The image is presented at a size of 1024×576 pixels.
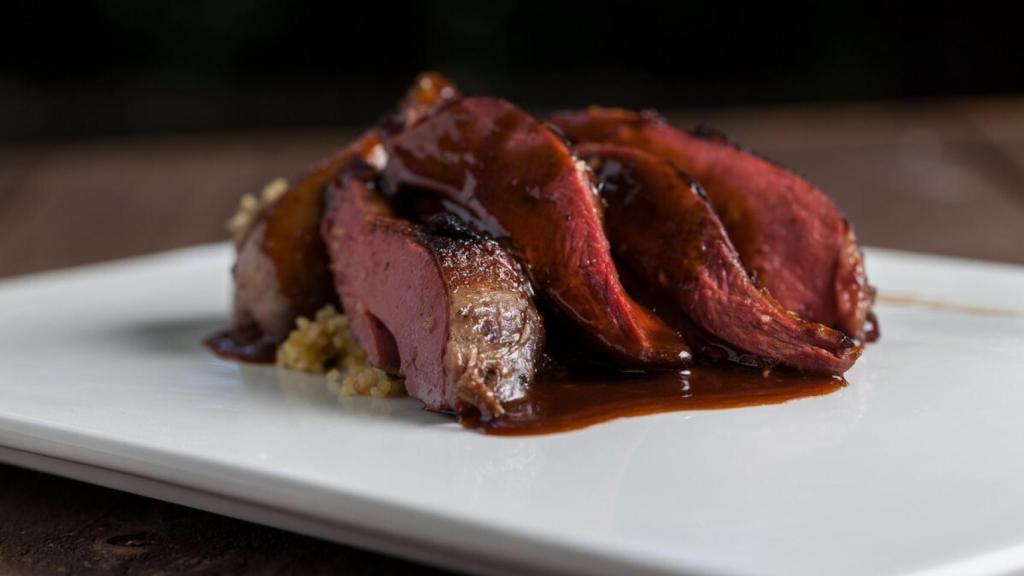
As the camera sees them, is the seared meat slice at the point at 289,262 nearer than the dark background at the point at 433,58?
Yes

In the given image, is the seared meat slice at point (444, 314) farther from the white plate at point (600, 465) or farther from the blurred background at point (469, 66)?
the blurred background at point (469, 66)

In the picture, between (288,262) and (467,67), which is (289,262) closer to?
(288,262)

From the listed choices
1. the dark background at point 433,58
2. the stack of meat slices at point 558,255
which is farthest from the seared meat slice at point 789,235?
the dark background at point 433,58

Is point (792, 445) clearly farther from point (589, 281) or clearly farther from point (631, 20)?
point (631, 20)

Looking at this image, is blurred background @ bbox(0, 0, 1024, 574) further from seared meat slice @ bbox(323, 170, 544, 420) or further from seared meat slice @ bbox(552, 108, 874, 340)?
seared meat slice @ bbox(323, 170, 544, 420)

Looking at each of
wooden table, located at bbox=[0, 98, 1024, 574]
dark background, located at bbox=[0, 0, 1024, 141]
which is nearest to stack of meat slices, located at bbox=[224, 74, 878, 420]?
wooden table, located at bbox=[0, 98, 1024, 574]

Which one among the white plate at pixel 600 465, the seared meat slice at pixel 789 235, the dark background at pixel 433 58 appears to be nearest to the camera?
the white plate at pixel 600 465

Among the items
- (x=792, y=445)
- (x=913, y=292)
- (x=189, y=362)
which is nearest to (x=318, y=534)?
(x=792, y=445)
